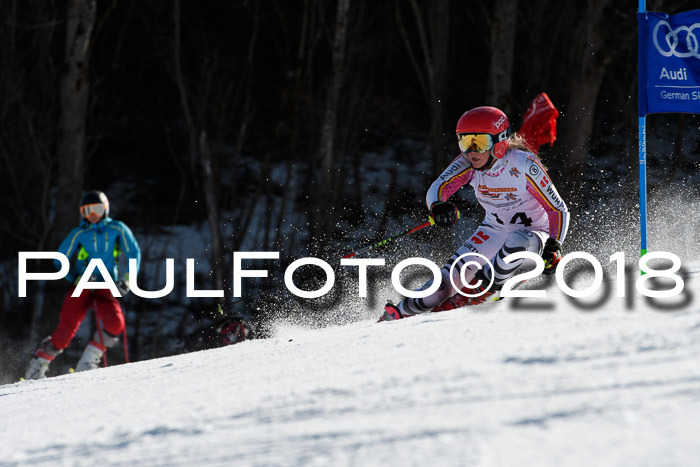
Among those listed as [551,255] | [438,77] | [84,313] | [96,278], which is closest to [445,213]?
[551,255]

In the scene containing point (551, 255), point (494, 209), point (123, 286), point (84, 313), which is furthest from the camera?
point (84, 313)

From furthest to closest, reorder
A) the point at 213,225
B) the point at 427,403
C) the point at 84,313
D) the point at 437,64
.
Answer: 1. the point at 437,64
2. the point at 213,225
3. the point at 84,313
4. the point at 427,403

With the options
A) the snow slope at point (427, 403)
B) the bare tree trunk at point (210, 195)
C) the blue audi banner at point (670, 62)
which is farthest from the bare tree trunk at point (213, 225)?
→ the snow slope at point (427, 403)

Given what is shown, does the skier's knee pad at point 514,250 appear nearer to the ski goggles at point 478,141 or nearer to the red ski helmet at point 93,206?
the ski goggles at point 478,141

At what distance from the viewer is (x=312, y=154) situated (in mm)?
16500

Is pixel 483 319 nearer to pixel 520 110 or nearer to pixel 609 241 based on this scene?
pixel 609 241

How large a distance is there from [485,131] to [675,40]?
5.29 ft

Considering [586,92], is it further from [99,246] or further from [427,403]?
[427,403]

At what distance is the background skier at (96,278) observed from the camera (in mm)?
7820

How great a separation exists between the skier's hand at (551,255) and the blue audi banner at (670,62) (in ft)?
4.41

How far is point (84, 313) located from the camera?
312 inches

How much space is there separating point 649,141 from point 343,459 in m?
16.6

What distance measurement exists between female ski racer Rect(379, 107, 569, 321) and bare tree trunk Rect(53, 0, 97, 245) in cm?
834

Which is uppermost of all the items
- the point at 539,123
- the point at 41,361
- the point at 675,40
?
the point at 675,40
